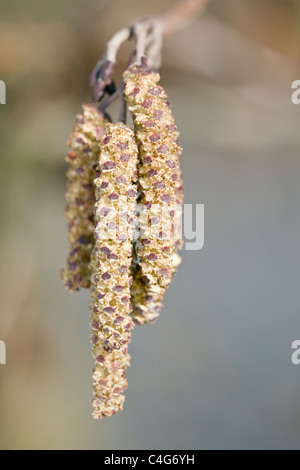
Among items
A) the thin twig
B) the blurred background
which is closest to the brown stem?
the thin twig

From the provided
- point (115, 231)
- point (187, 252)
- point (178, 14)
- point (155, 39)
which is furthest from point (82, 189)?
point (187, 252)

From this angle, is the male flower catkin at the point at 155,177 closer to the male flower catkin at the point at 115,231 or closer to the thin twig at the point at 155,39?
the male flower catkin at the point at 115,231

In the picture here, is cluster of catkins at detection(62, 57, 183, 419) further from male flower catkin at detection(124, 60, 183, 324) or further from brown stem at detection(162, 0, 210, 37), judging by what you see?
brown stem at detection(162, 0, 210, 37)

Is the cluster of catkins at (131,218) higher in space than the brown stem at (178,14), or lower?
lower

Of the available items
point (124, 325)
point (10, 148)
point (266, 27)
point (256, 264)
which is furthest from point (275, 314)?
point (124, 325)

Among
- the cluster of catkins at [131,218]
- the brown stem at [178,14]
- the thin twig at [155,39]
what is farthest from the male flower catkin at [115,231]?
the brown stem at [178,14]

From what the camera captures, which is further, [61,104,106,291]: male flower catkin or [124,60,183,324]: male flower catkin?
[61,104,106,291]: male flower catkin
